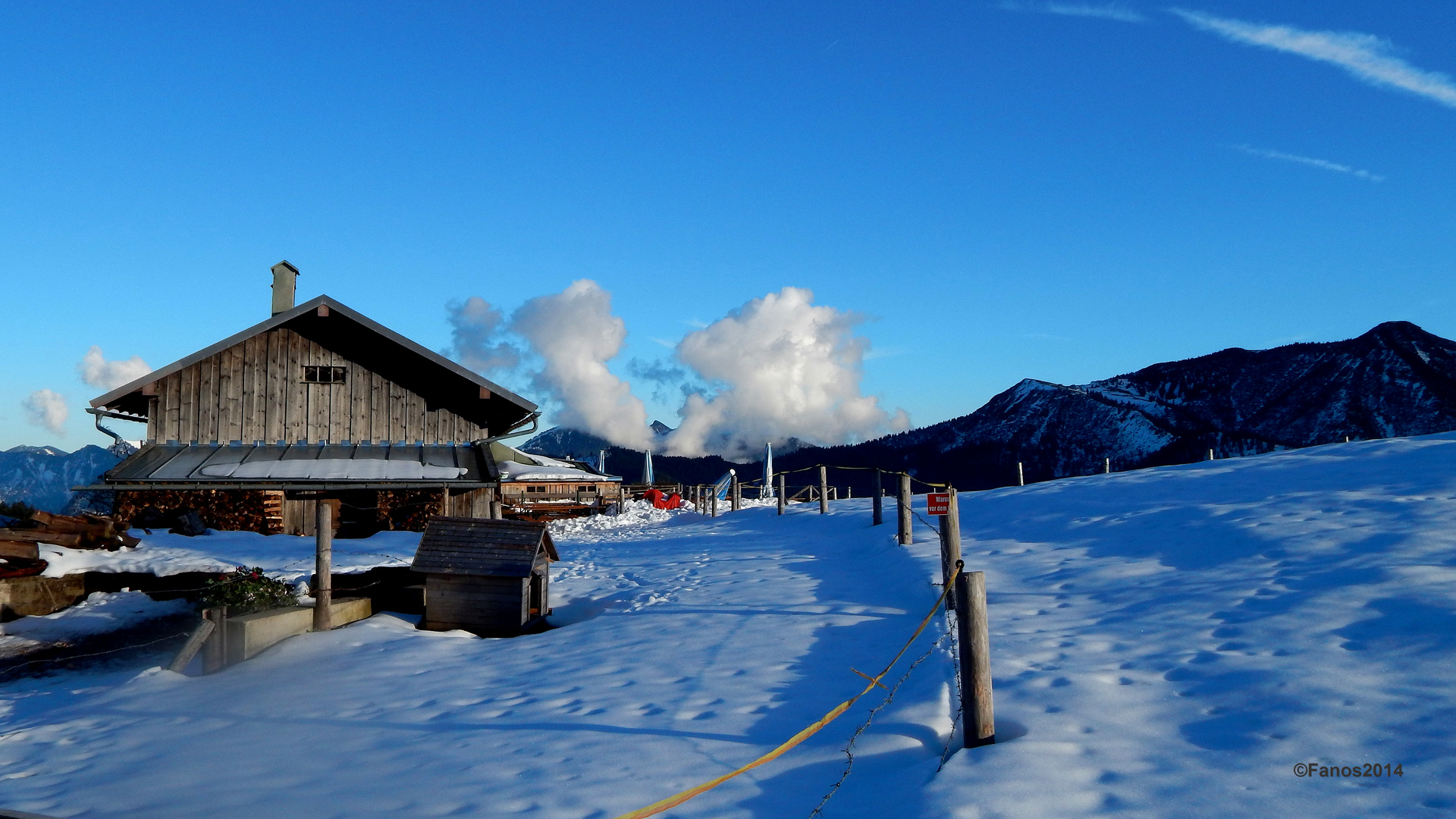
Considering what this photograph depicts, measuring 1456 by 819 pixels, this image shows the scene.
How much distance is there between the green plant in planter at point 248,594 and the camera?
37.3 ft

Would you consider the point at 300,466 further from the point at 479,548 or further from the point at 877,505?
the point at 877,505

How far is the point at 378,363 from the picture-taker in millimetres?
19797

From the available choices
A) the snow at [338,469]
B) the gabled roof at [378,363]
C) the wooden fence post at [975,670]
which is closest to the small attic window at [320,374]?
the gabled roof at [378,363]

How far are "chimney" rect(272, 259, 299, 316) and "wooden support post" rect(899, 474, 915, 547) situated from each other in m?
16.8

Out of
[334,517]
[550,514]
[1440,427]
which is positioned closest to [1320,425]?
[1440,427]

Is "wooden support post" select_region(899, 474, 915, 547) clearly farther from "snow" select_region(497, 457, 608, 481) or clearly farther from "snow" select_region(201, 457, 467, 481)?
"snow" select_region(497, 457, 608, 481)

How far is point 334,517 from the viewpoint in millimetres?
19984

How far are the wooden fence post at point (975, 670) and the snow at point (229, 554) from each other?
12.8 metres

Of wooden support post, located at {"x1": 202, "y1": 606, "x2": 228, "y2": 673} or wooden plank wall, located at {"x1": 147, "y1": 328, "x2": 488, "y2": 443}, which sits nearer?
wooden support post, located at {"x1": 202, "y1": 606, "x2": 228, "y2": 673}

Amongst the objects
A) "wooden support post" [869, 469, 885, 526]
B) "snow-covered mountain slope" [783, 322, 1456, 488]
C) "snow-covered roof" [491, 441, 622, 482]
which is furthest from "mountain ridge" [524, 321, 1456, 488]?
"wooden support post" [869, 469, 885, 526]

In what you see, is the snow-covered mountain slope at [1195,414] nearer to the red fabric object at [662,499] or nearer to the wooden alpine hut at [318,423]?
the red fabric object at [662,499]

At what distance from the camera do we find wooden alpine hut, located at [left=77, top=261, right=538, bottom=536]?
1825 centimetres

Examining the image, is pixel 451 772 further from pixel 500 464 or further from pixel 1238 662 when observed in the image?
pixel 500 464

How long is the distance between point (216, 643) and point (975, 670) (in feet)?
33.7
